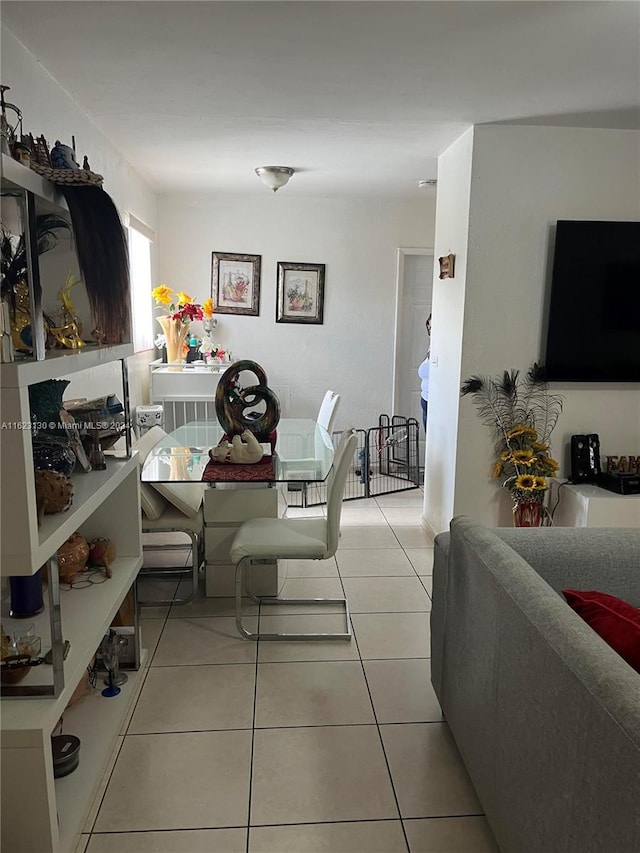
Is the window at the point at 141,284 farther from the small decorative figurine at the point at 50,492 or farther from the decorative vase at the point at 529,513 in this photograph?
the small decorative figurine at the point at 50,492

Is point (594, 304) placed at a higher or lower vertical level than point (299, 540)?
higher

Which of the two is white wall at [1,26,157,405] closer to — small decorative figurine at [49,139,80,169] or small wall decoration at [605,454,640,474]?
small decorative figurine at [49,139,80,169]

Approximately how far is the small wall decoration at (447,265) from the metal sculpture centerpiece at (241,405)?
1268 mm

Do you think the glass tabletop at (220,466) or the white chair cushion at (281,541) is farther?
the glass tabletop at (220,466)

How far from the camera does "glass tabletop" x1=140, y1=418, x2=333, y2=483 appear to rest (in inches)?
109

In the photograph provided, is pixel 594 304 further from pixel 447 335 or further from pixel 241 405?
pixel 241 405

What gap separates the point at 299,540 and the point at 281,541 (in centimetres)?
8

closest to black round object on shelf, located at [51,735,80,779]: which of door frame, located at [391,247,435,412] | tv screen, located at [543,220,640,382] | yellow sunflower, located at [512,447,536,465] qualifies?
yellow sunflower, located at [512,447,536,465]

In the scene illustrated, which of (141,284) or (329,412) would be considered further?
(141,284)

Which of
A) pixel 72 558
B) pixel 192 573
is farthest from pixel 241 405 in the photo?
pixel 72 558

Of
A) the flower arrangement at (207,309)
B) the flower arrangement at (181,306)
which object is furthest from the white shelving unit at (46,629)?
the flower arrangement at (207,309)

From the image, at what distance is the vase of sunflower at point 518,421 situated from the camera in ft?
10.7

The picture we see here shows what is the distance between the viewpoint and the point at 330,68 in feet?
7.88

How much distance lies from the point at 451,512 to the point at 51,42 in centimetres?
284
